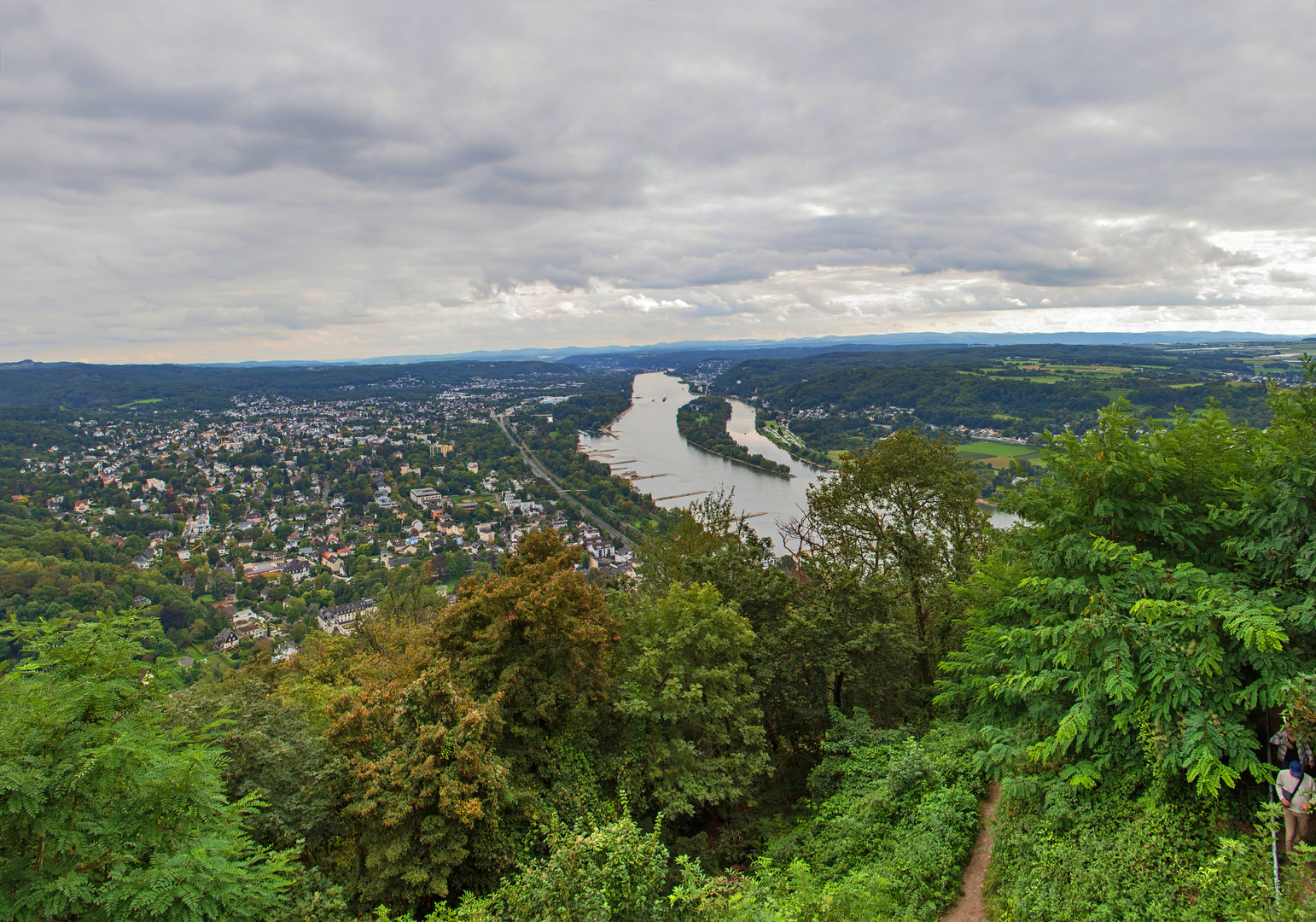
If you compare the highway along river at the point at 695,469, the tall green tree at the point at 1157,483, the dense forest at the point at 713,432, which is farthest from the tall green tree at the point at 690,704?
the dense forest at the point at 713,432

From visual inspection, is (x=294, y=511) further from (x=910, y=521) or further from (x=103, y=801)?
(x=103, y=801)

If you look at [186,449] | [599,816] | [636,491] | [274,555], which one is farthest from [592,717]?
[186,449]

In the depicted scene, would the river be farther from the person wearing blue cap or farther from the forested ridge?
the person wearing blue cap

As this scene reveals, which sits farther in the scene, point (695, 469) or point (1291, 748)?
point (695, 469)

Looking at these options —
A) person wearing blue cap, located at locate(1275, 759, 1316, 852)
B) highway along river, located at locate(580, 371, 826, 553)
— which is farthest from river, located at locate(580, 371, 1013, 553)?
person wearing blue cap, located at locate(1275, 759, 1316, 852)

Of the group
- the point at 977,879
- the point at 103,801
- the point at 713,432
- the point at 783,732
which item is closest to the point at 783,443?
the point at 713,432

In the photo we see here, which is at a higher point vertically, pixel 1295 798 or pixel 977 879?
pixel 1295 798
